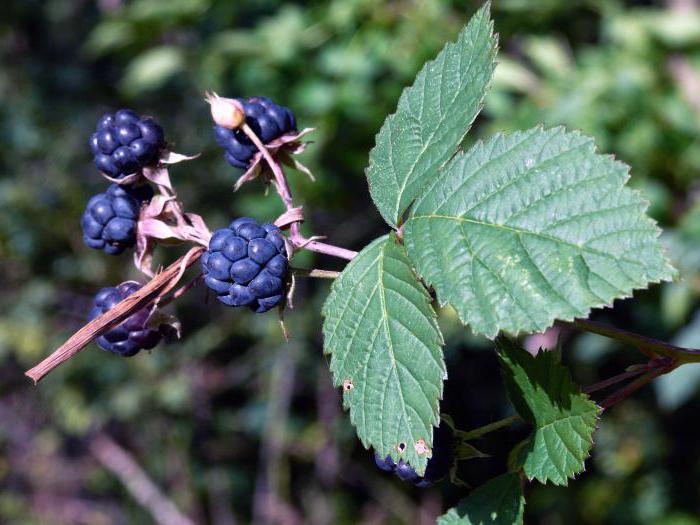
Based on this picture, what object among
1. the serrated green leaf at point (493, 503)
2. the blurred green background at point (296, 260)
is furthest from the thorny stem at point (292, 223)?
the blurred green background at point (296, 260)

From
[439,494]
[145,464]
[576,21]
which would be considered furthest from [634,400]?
[145,464]

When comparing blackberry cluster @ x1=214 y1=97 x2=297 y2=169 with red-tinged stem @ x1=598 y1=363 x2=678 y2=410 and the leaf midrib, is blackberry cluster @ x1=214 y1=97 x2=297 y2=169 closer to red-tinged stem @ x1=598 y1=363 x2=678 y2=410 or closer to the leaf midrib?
the leaf midrib

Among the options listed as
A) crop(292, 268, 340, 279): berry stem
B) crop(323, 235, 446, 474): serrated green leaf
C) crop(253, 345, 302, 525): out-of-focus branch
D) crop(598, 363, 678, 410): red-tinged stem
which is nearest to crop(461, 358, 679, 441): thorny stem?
crop(598, 363, 678, 410): red-tinged stem

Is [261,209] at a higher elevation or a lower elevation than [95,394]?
higher

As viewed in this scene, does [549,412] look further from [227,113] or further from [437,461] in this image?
[227,113]

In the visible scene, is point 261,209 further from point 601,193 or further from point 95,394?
point 601,193

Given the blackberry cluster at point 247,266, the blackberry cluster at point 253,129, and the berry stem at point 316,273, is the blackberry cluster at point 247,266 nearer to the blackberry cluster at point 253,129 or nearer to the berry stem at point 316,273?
the berry stem at point 316,273
